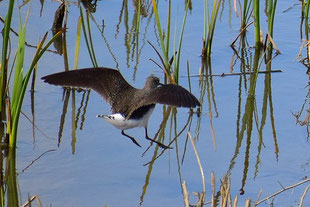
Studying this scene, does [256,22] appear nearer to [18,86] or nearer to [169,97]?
[169,97]

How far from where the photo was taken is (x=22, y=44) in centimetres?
463

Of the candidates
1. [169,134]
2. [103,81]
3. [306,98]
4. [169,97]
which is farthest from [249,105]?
[169,97]

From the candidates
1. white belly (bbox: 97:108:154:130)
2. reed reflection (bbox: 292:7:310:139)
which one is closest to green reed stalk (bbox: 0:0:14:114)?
white belly (bbox: 97:108:154:130)

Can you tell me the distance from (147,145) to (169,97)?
724mm

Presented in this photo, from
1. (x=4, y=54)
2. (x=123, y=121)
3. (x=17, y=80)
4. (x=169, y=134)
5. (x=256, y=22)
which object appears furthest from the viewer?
(x=256, y=22)

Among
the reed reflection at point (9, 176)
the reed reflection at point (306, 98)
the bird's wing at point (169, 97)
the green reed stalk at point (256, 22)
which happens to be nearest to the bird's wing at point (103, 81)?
the bird's wing at point (169, 97)

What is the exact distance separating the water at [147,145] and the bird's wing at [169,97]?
16.0 inches

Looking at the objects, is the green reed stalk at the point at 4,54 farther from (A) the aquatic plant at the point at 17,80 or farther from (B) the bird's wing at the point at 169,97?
(B) the bird's wing at the point at 169,97

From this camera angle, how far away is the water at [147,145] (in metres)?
4.62

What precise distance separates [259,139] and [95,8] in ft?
9.44

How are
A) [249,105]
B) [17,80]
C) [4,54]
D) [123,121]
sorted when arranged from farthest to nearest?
[249,105]
[123,121]
[4,54]
[17,80]

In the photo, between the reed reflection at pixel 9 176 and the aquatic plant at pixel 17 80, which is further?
the aquatic plant at pixel 17 80

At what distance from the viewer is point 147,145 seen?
17.4 ft

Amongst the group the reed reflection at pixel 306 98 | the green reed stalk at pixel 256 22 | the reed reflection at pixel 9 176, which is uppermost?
the green reed stalk at pixel 256 22
